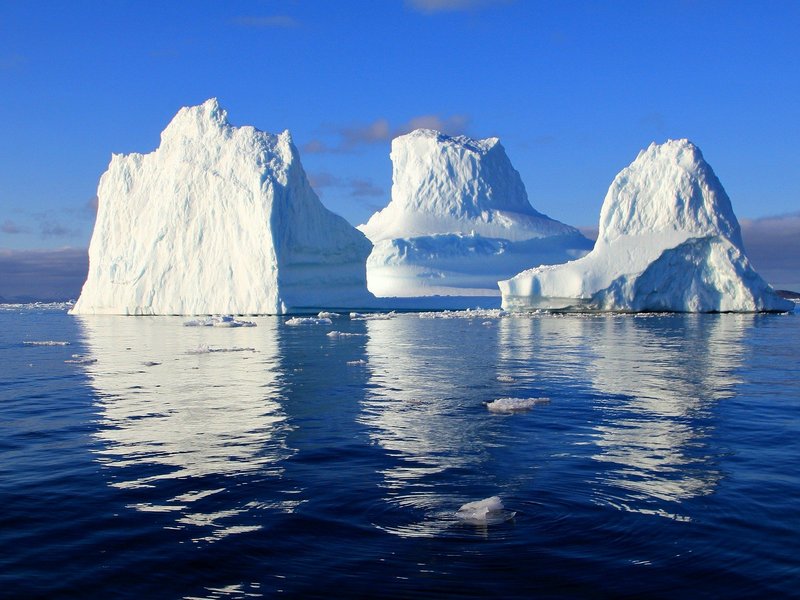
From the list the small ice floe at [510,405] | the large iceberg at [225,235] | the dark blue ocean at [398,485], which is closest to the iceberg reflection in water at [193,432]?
the dark blue ocean at [398,485]

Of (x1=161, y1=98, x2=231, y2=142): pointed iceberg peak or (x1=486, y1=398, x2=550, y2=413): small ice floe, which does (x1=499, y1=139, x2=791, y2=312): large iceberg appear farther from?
(x1=486, y1=398, x2=550, y2=413): small ice floe

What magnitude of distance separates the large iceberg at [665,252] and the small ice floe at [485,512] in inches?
1304

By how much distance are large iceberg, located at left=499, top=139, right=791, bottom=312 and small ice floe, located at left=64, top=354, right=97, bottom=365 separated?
25242mm

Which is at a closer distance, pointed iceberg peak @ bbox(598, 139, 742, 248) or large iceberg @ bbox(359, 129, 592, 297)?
pointed iceberg peak @ bbox(598, 139, 742, 248)

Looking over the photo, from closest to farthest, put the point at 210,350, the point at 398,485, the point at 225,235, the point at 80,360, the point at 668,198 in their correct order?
the point at 398,485 → the point at 80,360 → the point at 210,350 → the point at 668,198 → the point at 225,235

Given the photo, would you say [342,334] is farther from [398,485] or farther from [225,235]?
[398,485]

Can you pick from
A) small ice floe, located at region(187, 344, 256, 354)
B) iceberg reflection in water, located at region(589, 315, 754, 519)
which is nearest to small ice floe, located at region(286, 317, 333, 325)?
small ice floe, located at region(187, 344, 256, 354)

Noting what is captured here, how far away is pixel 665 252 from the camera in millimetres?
37375

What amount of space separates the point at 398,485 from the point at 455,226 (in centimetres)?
6713

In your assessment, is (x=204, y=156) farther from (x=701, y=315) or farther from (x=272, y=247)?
(x=701, y=315)

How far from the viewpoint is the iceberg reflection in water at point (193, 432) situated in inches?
237

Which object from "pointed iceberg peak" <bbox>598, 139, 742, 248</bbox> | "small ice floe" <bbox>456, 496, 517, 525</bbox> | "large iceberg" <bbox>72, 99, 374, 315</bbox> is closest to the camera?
"small ice floe" <bbox>456, 496, 517, 525</bbox>

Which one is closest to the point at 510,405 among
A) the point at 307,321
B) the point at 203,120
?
the point at 307,321

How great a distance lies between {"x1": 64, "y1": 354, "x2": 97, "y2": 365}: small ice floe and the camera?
17.1 m
